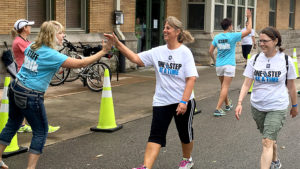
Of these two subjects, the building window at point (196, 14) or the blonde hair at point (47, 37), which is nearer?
the blonde hair at point (47, 37)

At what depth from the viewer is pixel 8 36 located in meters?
12.1

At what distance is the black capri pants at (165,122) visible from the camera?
5176 millimetres

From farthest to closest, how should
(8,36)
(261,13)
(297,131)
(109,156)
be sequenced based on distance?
1. (261,13)
2. (8,36)
3. (297,131)
4. (109,156)

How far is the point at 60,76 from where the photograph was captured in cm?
1325

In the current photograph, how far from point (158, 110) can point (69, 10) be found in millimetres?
10037

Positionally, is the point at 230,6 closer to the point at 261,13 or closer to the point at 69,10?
the point at 261,13

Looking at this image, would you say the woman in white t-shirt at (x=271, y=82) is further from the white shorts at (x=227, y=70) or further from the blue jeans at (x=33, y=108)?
the white shorts at (x=227, y=70)

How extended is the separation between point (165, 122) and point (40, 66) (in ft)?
4.91

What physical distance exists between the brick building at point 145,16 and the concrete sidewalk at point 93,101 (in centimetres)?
174

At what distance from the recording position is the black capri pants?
5.18 meters

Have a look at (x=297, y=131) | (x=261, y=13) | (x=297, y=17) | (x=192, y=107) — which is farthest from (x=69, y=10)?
(x=297, y=17)

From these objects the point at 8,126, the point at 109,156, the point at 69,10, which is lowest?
the point at 109,156

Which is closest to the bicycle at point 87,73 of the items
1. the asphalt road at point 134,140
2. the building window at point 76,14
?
the asphalt road at point 134,140

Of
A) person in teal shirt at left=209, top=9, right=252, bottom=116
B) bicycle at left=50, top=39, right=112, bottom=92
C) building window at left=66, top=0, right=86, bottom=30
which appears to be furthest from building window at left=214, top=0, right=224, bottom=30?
person in teal shirt at left=209, top=9, right=252, bottom=116
